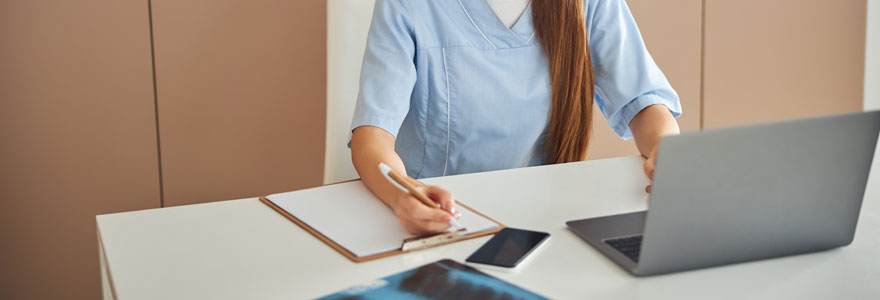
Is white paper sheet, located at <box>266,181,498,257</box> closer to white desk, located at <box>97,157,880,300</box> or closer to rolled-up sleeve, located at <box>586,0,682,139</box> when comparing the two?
white desk, located at <box>97,157,880,300</box>

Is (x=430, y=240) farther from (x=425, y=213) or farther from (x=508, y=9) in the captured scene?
(x=508, y=9)

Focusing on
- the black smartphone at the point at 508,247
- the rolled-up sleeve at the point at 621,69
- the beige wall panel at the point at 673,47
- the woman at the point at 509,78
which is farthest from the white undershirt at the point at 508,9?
the beige wall panel at the point at 673,47

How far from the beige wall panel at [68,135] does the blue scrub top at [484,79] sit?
3.01ft

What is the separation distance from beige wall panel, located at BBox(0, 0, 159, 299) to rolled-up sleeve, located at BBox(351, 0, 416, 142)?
921 mm

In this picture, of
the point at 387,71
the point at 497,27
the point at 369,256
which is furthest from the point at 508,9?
the point at 369,256

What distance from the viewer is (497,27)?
4.00 feet

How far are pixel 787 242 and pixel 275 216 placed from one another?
Result: 1.77 feet

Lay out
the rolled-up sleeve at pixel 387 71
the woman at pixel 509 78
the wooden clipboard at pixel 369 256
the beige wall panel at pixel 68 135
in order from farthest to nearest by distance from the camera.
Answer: the beige wall panel at pixel 68 135 < the woman at pixel 509 78 < the rolled-up sleeve at pixel 387 71 < the wooden clipboard at pixel 369 256

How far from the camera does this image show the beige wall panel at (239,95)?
1.86m

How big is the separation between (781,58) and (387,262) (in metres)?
2.10

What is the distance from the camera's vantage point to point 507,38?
1.23m

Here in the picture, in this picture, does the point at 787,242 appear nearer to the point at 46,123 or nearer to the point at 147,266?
the point at 147,266

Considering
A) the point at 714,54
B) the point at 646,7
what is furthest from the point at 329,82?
the point at 714,54

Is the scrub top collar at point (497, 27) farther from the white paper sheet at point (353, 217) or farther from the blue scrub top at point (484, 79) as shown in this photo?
the white paper sheet at point (353, 217)
